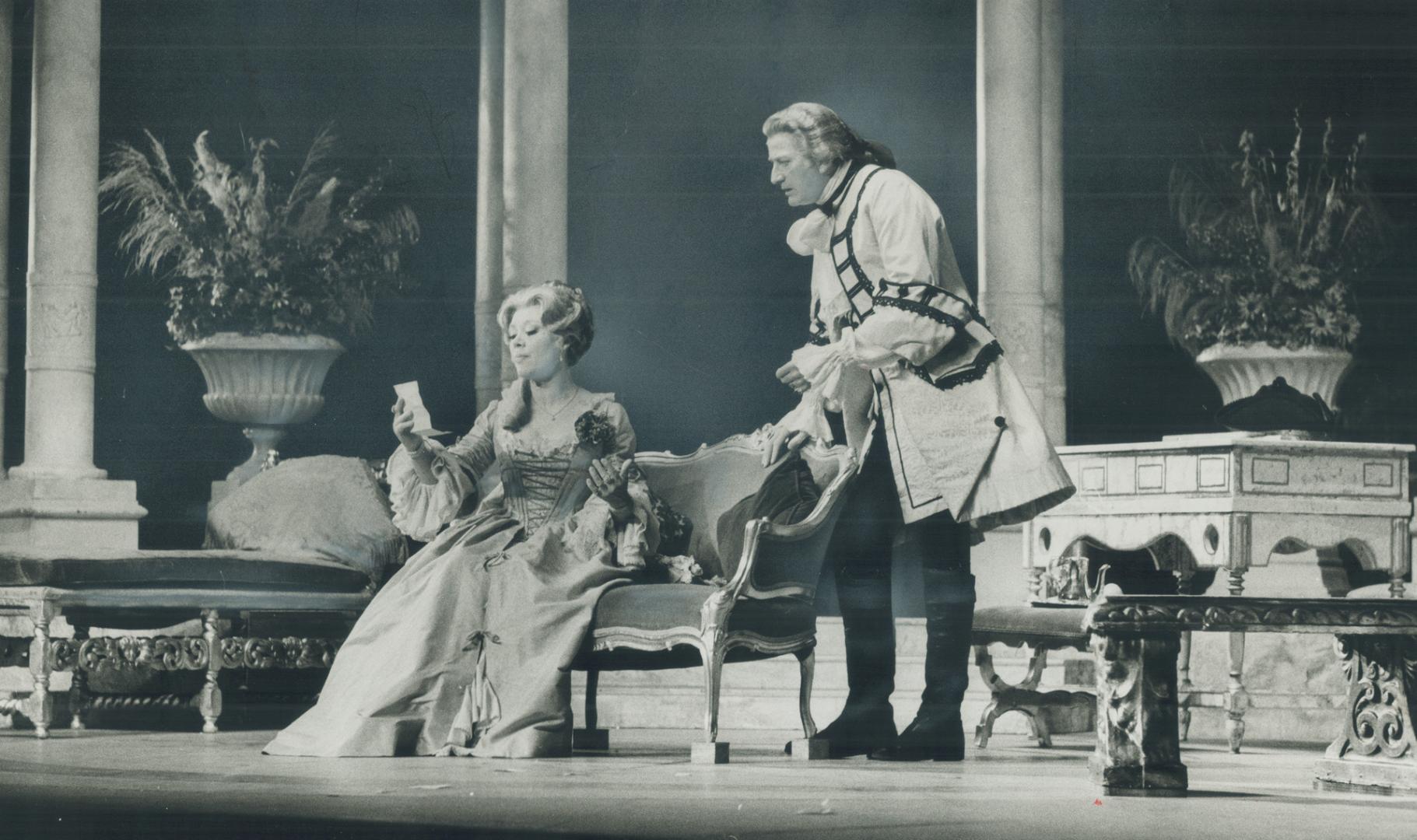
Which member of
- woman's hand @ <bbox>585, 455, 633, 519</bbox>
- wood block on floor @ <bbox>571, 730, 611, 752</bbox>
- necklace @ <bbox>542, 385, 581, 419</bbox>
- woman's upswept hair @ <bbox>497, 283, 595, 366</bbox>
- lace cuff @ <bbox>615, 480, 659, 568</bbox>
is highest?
woman's upswept hair @ <bbox>497, 283, 595, 366</bbox>

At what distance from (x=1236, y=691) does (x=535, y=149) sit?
3.57m

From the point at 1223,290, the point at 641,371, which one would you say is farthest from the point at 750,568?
the point at 641,371

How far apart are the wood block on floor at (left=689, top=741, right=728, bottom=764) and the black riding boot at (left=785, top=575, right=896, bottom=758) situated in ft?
0.89

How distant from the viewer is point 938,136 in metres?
10.4

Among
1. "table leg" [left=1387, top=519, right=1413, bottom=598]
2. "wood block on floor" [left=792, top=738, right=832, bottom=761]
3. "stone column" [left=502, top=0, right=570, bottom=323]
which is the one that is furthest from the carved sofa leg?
"stone column" [left=502, top=0, right=570, bottom=323]

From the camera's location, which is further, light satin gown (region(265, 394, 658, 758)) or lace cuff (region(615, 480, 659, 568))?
lace cuff (region(615, 480, 659, 568))

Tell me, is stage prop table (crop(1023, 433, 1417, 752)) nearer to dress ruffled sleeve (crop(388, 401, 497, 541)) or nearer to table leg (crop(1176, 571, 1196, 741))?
table leg (crop(1176, 571, 1196, 741))

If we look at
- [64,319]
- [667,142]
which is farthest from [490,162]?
[64,319]

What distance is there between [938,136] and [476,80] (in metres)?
2.36

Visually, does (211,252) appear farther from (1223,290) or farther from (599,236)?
(1223,290)

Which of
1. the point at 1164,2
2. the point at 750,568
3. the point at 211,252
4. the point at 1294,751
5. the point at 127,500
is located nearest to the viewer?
the point at 750,568

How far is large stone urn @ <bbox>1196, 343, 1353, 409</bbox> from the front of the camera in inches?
334

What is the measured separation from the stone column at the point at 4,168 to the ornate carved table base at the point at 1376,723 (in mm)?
6302

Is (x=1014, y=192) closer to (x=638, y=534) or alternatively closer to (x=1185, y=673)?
(x=1185, y=673)
